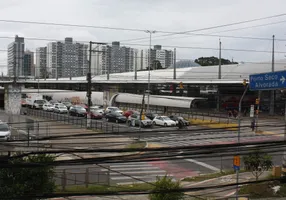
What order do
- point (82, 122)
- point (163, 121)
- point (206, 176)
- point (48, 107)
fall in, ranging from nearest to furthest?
point (206, 176), point (163, 121), point (82, 122), point (48, 107)

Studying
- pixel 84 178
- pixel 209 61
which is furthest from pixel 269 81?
pixel 209 61

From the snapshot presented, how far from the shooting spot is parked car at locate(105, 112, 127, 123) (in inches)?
1563

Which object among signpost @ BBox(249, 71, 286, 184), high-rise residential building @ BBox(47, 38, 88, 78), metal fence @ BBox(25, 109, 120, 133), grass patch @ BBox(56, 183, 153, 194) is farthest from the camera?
high-rise residential building @ BBox(47, 38, 88, 78)

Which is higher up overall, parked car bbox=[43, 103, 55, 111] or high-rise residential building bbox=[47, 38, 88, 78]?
high-rise residential building bbox=[47, 38, 88, 78]

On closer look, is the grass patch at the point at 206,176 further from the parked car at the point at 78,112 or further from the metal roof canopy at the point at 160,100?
the metal roof canopy at the point at 160,100

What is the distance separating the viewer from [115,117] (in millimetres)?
40031

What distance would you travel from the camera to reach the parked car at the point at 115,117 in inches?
1563

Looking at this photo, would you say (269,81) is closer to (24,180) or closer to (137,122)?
(24,180)

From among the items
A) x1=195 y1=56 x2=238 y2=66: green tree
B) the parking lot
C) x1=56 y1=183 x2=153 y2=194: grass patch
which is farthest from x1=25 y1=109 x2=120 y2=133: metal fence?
x1=195 y1=56 x2=238 y2=66: green tree

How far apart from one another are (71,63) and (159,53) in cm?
2313

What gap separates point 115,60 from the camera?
6669 centimetres

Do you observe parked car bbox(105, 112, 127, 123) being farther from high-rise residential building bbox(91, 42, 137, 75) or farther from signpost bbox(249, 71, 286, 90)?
signpost bbox(249, 71, 286, 90)

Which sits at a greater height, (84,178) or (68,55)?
(68,55)

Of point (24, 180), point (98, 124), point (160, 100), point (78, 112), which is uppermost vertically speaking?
point (160, 100)
